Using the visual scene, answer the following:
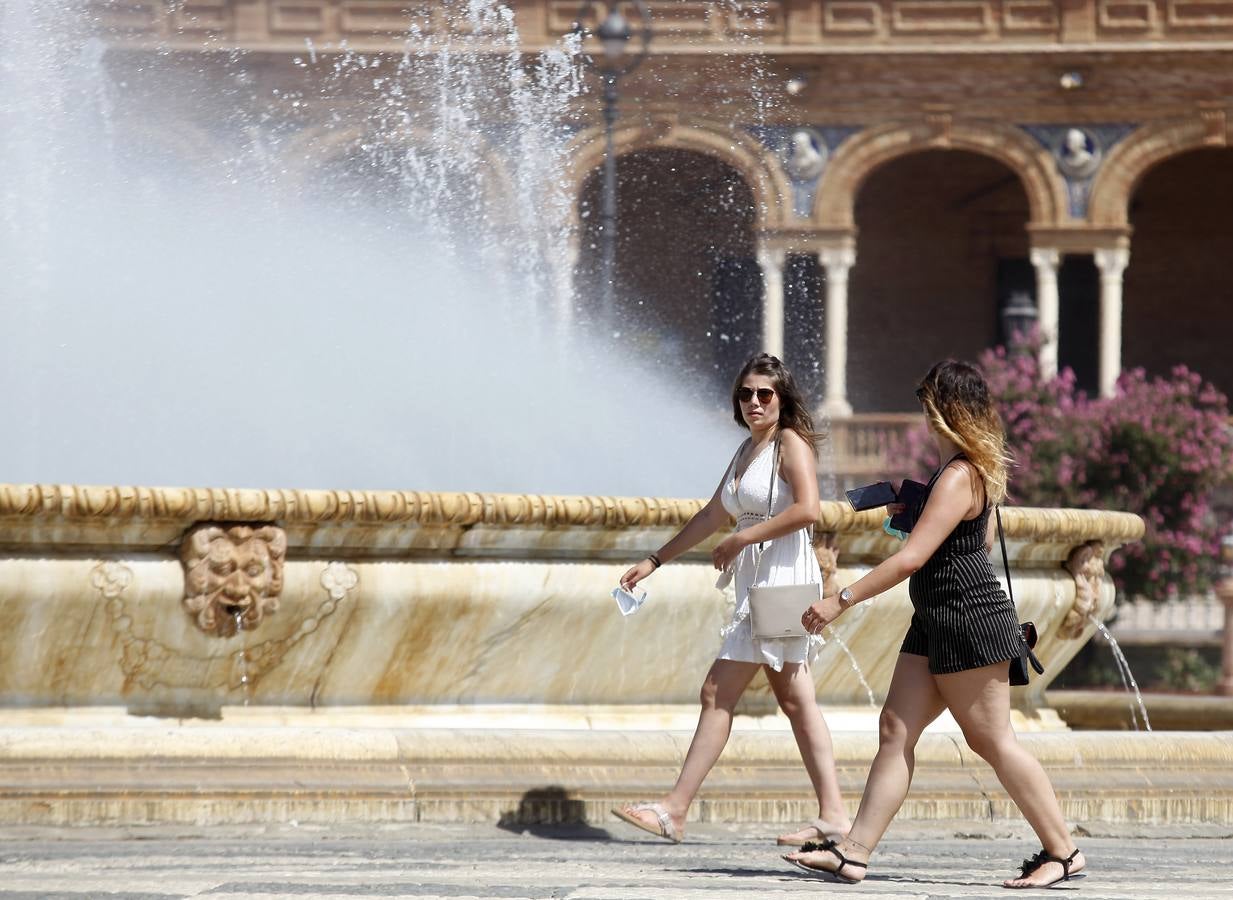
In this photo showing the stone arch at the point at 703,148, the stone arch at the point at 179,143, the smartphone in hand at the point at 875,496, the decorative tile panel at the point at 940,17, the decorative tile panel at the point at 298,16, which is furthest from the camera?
the decorative tile panel at the point at 940,17

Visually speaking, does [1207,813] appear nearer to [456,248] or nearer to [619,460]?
[619,460]

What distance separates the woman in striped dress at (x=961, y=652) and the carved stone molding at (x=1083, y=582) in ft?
6.75

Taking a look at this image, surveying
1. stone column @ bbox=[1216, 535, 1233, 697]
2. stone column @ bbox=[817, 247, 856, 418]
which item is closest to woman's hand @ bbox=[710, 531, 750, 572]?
stone column @ bbox=[1216, 535, 1233, 697]

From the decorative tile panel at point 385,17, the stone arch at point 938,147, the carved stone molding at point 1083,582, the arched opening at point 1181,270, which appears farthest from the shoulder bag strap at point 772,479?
the arched opening at point 1181,270

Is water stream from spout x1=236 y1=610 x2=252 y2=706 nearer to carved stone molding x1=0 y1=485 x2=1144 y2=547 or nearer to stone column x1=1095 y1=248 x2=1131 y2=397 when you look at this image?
carved stone molding x1=0 y1=485 x2=1144 y2=547

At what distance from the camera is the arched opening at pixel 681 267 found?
23.5 m

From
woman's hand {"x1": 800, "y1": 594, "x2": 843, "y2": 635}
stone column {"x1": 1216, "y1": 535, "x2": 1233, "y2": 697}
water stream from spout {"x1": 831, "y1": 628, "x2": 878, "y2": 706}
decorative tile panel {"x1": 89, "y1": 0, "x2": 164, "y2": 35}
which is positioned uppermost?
decorative tile panel {"x1": 89, "y1": 0, "x2": 164, "y2": 35}

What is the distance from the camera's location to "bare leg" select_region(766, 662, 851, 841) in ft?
13.6

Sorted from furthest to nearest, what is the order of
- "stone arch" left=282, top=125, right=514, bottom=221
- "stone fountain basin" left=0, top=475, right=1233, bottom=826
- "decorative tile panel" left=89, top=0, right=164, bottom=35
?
"decorative tile panel" left=89, top=0, right=164, bottom=35
"stone arch" left=282, top=125, right=514, bottom=221
"stone fountain basin" left=0, top=475, right=1233, bottom=826

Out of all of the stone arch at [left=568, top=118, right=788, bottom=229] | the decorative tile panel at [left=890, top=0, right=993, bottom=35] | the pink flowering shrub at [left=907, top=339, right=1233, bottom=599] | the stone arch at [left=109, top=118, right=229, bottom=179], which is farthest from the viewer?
the decorative tile panel at [left=890, top=0, right=993, bottom=35]

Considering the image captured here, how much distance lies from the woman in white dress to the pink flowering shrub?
11897 millimetres

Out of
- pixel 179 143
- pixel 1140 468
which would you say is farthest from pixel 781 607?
pixel 1140 468

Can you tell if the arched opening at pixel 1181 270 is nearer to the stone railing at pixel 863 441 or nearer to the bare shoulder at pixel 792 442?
the stone railing at pixel 863 441

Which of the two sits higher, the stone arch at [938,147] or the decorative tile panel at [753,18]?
the decorative tile panel at [753,18]
